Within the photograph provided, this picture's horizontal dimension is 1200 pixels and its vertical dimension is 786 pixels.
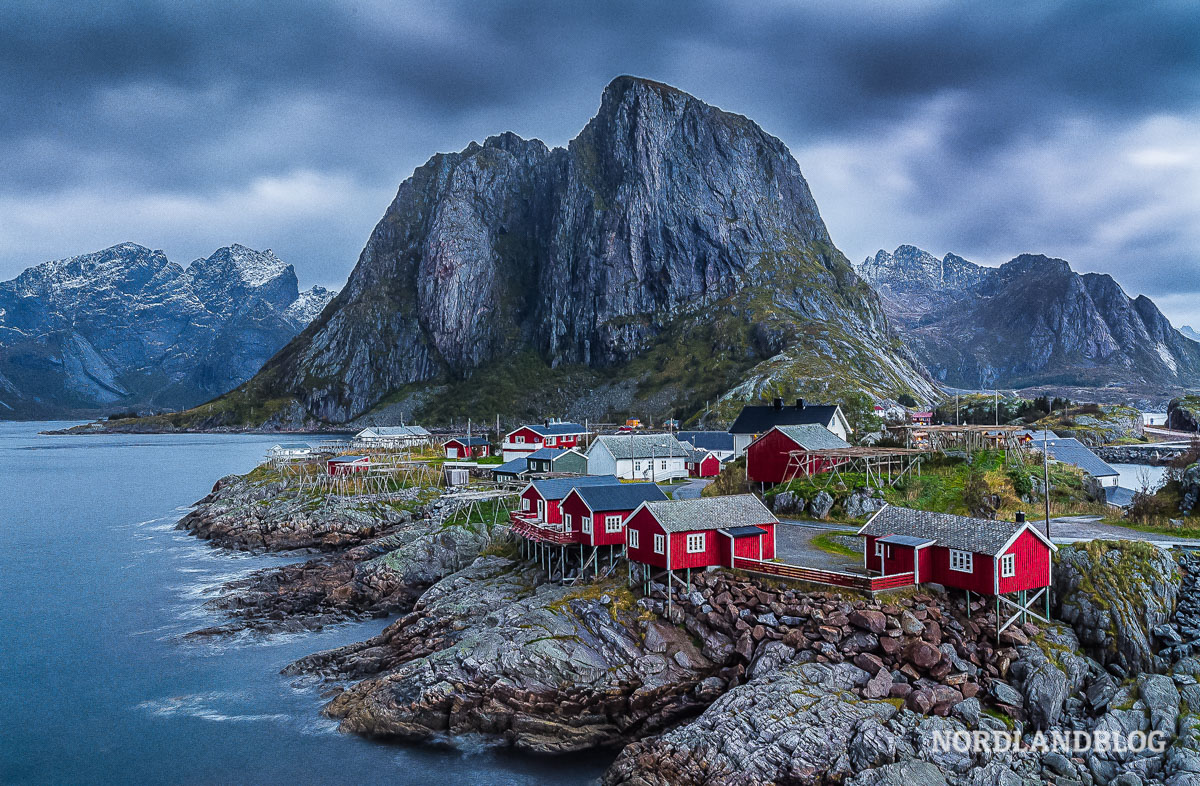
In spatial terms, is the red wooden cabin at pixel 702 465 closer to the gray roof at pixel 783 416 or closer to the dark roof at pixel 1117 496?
the gray roof at pixel 783 416

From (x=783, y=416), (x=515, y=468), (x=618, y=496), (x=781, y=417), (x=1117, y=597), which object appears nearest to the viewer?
(x=1117, y=597)

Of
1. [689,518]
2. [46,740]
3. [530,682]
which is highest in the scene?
[689,518]

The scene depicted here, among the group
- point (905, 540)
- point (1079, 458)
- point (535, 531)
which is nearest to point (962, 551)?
point (905, 540)

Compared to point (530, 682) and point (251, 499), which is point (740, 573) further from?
point (251, 499)

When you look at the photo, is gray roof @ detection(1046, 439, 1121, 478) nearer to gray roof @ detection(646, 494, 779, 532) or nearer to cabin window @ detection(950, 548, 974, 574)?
cabin window @ detection(950, 548, 974, 574)

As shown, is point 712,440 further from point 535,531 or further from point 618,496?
point 618,496

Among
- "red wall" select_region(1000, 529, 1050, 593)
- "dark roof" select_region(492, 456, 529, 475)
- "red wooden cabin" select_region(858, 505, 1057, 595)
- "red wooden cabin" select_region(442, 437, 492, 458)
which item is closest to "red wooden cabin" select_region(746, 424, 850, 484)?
"red wooden cabin" select_region(858, 505, 1057, 595)

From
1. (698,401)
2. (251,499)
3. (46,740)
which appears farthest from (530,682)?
(698,401)
